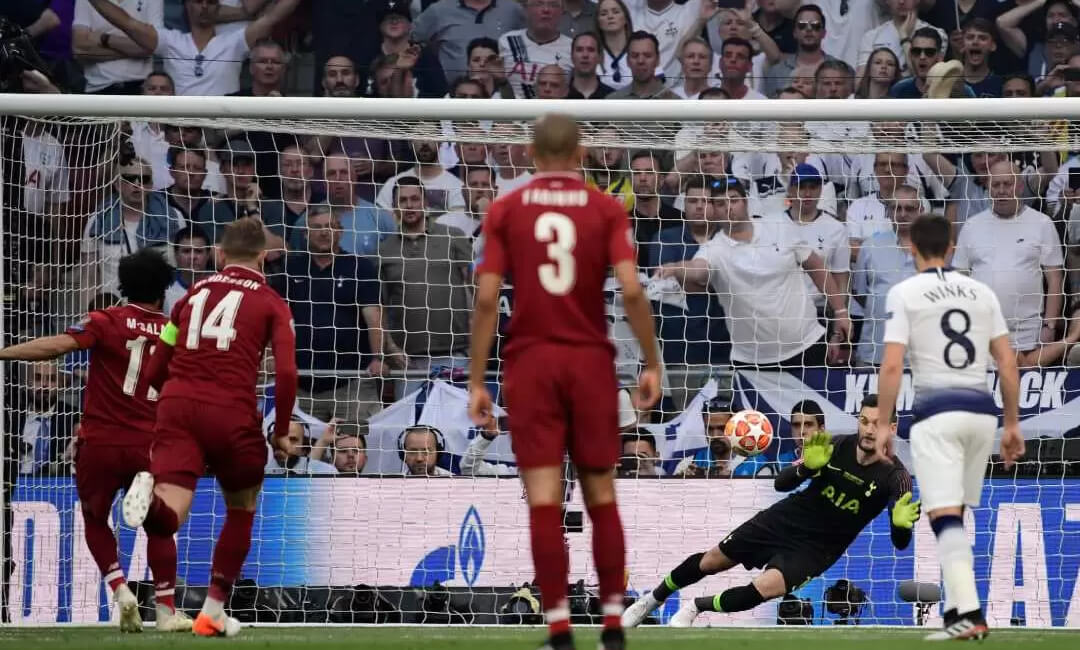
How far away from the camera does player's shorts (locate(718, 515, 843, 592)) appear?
370 inches

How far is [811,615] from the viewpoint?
10.5 metres

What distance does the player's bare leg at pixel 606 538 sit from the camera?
5457 mm

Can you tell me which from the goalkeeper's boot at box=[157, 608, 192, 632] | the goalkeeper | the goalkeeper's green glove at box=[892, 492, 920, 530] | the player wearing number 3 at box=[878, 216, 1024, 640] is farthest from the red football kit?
the goalkeeper

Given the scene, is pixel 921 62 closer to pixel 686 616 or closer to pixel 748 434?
pixel 748 434

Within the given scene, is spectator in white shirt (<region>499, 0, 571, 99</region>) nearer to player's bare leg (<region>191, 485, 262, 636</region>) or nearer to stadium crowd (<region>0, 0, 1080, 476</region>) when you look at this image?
stadium crowd (<region>0, 0, 1080, 476</region>)

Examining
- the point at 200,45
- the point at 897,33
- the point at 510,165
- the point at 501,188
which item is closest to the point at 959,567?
the point at 510,165

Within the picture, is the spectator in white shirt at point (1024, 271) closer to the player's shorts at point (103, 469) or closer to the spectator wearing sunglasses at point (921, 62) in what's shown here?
the spectator wearing sunglasses at point (921, 62)

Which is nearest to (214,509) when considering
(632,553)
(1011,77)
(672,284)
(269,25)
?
(632,553)

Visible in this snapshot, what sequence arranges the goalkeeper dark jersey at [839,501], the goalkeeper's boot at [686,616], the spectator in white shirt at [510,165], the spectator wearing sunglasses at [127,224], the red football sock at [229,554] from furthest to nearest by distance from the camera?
the spectator in white shirt at [510,165] → the spectator wearing sunglasses at [127,224] → the goalkeeper's boot at [686,616] → the goalkeeper dark jersey at [839,501] → the red football sock at [229,554]

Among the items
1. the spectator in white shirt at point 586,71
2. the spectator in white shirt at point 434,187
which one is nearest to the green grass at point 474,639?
the spectator in white shirt at point 434,187

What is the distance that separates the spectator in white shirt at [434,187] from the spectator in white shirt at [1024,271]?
13.1 feet

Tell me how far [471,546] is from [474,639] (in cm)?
274

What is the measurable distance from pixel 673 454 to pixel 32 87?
647 cm

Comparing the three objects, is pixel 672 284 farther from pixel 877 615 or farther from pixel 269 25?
pixel 269 25
